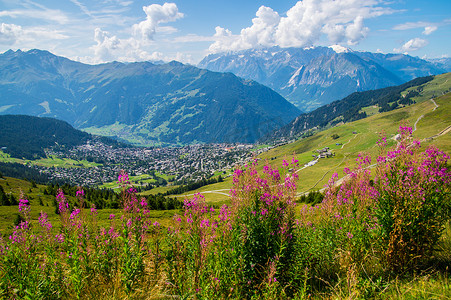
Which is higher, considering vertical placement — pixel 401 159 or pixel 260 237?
pixel 401 159

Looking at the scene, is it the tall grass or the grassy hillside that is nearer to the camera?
the tall grass

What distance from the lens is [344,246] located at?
24.6 ft

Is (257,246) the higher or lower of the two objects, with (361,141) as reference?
higher

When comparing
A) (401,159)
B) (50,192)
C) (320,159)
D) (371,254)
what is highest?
(401,159)

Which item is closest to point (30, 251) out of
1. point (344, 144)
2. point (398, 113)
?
point (344, 144)

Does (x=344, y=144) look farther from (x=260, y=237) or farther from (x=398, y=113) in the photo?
(x=260, y=237)

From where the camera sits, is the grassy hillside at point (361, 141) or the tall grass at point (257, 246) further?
the grassy hillside at point (361, 141)

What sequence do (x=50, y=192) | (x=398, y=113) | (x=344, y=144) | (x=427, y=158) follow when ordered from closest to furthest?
(x=427, y=158)
(x=50, y=192)
(x=344, y=144)
(x=398, y=113)

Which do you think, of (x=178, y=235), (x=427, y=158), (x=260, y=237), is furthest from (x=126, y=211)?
(x=427, y=158)

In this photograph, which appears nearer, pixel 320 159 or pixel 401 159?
pixel 401 159

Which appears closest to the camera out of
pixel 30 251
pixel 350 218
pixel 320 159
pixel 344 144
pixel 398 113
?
pixel 30 251

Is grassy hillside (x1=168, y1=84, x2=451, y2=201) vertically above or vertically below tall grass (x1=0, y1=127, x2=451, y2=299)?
below

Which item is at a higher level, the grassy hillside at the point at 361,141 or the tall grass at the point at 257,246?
the tall grass at the point at 257,246

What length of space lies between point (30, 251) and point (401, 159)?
11.8 meters
